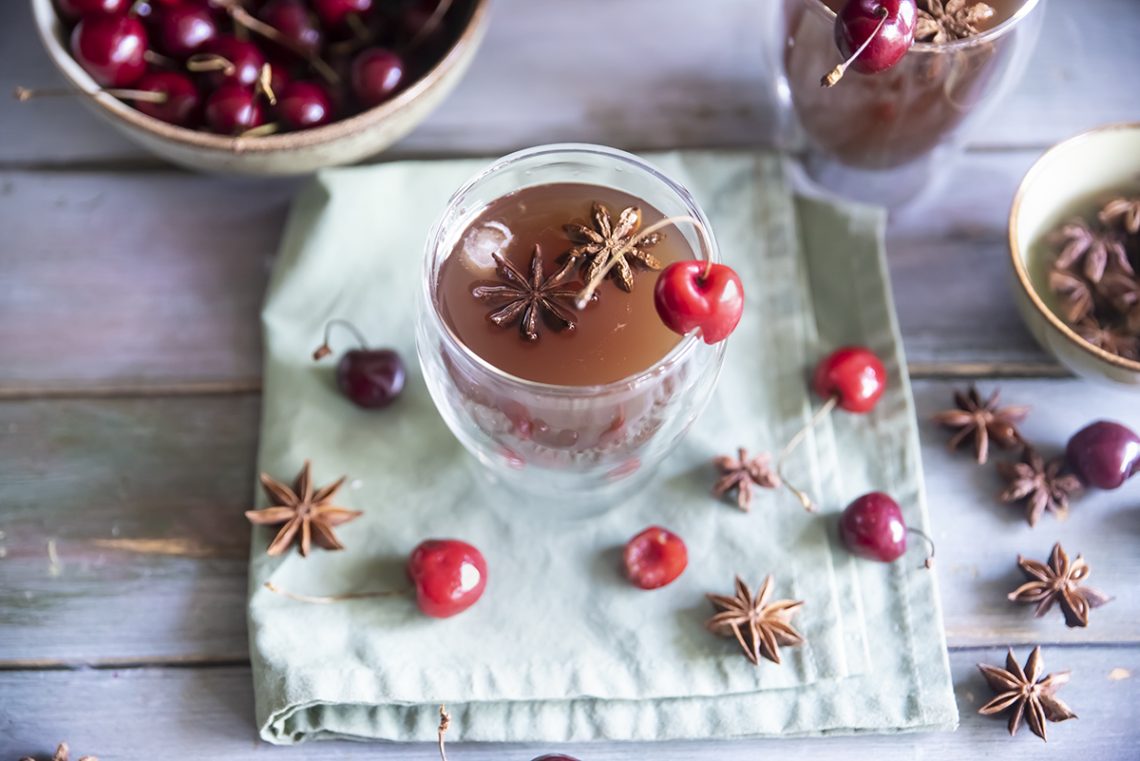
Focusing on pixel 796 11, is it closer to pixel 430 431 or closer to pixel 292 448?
pixel 430 431

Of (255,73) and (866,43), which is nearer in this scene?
(866,43)

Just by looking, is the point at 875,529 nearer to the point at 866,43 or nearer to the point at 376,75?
the point at 866,43

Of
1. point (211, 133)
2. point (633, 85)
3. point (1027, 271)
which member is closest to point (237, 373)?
point (211, 133)

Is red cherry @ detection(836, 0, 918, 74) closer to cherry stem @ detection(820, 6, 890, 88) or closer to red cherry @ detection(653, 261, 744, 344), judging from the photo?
cherry stem @ detection(820, 6, 890, 88)

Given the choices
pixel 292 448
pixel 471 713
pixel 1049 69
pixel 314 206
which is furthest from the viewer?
pixel 1049 69

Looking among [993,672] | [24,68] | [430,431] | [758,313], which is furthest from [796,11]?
[24,68]

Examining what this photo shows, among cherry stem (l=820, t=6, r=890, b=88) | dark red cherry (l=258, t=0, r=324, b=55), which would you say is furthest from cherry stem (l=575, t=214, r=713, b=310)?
dark red cherry (l=258, t=0, r=324, b=55)

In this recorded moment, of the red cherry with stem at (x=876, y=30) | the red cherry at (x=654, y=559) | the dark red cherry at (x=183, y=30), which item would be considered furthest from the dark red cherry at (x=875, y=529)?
the dark red cherry at (x=183, y=30)
